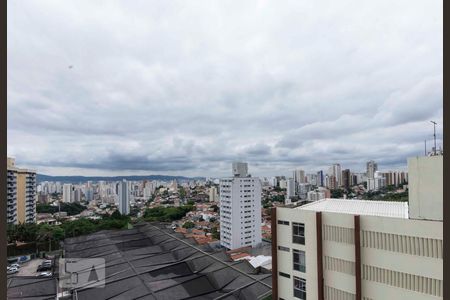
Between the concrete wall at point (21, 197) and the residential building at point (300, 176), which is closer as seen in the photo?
the concrete wall at point (21, 197)

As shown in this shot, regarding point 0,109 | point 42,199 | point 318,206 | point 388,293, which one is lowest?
point 42,199

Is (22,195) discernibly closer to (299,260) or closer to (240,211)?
(240,211)

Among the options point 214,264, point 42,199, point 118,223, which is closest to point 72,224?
point 118,223

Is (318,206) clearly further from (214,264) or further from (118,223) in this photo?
(118,223)

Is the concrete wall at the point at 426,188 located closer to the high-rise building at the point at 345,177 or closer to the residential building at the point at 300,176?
the high-rise building at the point at 345,177

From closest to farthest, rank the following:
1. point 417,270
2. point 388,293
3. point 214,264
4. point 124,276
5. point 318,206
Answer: point 417,270, point 388,293, point 318,206, point 124,276, point 214,264

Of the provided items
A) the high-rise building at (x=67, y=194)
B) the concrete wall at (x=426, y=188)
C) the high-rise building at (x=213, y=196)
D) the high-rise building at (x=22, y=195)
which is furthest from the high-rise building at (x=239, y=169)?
the high-rise building at (x=67, y=194)

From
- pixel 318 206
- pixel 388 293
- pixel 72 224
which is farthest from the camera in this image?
pixel 72 224
